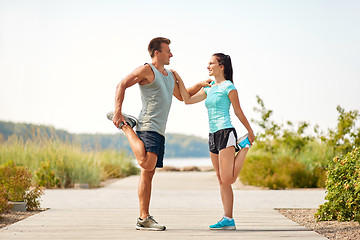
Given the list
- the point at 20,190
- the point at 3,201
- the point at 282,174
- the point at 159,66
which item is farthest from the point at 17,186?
the point at 282,174

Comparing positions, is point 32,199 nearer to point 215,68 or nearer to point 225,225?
point 225,225

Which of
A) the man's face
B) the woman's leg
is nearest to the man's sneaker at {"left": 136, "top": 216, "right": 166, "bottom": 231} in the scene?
the woman's leg

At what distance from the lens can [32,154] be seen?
44.5 feet

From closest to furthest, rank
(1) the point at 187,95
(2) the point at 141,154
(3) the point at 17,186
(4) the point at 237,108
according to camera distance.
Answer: (2) the point at 141,154 → (4) the point at 237,108 → (1) the point at 187,95 → (3) the point at 17,186

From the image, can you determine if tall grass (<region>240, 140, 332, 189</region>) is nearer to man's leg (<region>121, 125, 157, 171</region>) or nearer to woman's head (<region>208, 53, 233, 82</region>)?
woman's head (<region>208, 53, 233, 82</region>)

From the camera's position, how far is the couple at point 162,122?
17.5 feet

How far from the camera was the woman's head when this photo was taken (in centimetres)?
555

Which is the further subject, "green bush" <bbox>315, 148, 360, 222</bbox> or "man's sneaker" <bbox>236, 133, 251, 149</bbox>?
"green bush" <bbox>315, 148, 360, 222</bbox>

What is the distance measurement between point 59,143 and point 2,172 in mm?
3445

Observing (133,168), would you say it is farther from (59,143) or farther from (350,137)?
(350,137)

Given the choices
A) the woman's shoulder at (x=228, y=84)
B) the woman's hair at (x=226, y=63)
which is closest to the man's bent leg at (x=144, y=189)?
Result: the woman's shoulder at (x=228, y=84)

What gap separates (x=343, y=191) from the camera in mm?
6211

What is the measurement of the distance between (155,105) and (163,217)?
6.00 feet

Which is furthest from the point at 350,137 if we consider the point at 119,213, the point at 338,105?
the point at 119,213
